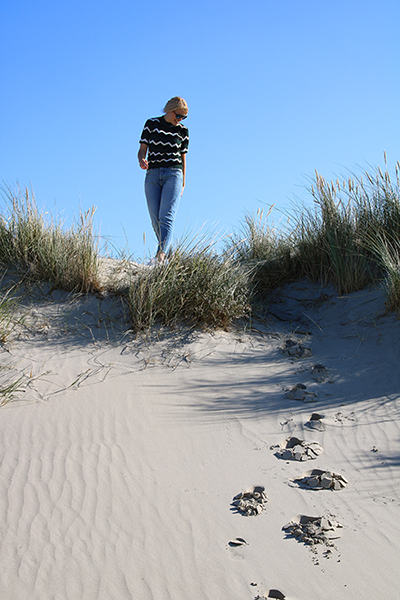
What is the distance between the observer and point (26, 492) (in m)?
2.90

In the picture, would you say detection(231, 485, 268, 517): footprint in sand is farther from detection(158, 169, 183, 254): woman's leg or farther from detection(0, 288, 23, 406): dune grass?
detection(158, 169, 183, 254): woman's leg

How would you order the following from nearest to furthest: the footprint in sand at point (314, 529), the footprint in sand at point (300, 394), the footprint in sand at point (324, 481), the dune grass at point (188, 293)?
the footprint in sand at point (314, 529)
the footprint in sand at point (324, 481)
the footprint in sand at point (300, 394)
the dune grass at point (188, 293)

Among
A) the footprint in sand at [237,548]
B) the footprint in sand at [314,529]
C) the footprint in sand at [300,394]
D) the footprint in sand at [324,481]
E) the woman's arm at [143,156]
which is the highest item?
the woman's arm at [143,156]

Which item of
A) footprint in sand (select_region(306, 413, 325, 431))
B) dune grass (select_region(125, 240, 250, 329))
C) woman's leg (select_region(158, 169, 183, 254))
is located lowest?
footprint in sand (select_region(306, 413, 325, 431))

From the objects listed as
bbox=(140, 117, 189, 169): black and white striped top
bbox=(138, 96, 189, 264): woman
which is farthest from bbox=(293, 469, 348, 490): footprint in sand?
bbox=(140, 117, 189, 169): black and white striped top

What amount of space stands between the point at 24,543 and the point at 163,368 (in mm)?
2079

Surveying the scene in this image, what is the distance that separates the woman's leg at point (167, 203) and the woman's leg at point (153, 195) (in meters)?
0.09

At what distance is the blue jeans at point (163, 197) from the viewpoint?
18.4ft

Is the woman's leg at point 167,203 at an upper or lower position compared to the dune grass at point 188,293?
upper

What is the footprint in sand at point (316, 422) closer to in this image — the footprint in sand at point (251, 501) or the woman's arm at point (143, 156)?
the footprint in sand at point (251, 501)

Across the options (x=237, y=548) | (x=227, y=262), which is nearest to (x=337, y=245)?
(x=227, y=262)

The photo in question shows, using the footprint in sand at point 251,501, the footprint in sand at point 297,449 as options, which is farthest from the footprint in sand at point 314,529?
the footprint in sand at point 297,449

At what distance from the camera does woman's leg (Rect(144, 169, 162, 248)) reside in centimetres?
570

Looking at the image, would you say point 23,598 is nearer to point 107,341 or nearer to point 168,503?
point 168,503
